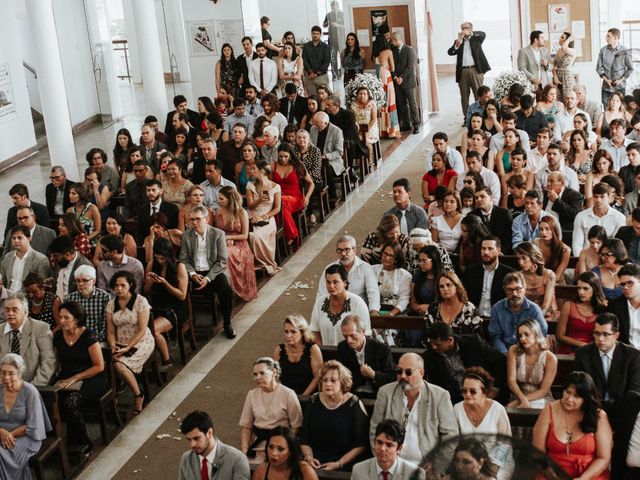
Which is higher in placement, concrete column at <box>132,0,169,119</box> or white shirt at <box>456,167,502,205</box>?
concrete column at <box>132,0,169,119</box>

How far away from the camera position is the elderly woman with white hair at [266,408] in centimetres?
623

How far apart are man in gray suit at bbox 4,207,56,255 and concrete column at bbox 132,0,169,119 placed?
5233 mm

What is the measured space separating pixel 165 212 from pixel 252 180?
1.18 meters

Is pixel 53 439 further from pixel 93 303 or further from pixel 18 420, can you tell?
pixel 93 303

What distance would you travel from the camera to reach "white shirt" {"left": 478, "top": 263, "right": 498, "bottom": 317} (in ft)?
24.7

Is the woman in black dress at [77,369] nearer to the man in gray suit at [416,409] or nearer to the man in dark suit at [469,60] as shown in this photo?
the man in gray suit at [416,409]

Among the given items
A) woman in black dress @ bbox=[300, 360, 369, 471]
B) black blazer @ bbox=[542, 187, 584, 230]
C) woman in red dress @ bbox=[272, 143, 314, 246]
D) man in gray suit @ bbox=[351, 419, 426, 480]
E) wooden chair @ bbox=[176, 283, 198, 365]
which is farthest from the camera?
woman in red dress @ bbox=[272, 143, 314, 246]

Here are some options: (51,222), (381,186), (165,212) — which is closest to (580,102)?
(381,186)

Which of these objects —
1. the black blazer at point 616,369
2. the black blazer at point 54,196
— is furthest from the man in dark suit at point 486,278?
the black blazer at point 54,196

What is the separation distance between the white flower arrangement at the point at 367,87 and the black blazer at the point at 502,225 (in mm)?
5990

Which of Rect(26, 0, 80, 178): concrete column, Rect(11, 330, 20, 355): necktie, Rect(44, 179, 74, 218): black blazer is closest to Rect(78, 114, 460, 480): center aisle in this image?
Rect(11, 330, 20, 355): necktie

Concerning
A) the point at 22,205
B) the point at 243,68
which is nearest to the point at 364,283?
the point at 22,205

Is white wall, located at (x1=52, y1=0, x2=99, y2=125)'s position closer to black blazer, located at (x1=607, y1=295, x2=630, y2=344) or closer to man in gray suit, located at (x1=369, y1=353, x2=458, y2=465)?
black blazer, located at (x1=607, y1=295, x2=630, y2=344)

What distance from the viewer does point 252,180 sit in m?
10.5
